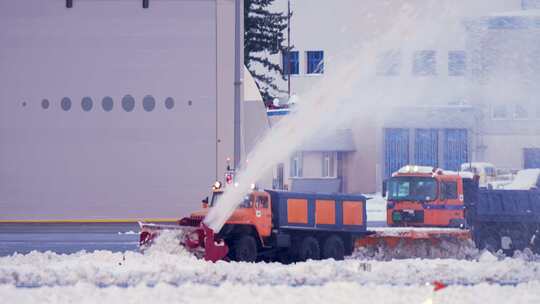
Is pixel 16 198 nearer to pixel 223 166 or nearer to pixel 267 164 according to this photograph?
pixel 223 166

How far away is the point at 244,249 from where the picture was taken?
1040 inches

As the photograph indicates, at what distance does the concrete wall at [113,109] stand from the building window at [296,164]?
2743 centimetres

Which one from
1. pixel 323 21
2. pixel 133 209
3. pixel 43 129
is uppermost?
pixel 323 21

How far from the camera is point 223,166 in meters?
46.3

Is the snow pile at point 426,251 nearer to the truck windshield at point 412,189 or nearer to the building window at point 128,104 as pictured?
the truck windshield at point 412,189

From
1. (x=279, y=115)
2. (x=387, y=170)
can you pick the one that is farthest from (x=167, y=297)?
(x=387, y=170)

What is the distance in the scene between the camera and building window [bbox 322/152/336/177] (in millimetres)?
75188

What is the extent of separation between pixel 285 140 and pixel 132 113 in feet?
69.9

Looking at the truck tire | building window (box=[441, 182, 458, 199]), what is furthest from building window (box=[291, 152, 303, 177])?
the truck tire

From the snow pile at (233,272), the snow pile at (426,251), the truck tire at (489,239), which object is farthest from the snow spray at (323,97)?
the truck tire at (489,239)

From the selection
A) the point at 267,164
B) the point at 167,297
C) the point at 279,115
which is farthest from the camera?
the point at 279,115

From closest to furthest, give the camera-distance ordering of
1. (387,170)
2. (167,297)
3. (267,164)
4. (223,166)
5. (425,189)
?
(167,297)
(267,164)
(425,189)
(223,166)
(387,170)

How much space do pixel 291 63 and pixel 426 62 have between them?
10247 mm

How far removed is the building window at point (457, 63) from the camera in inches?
2845
